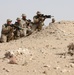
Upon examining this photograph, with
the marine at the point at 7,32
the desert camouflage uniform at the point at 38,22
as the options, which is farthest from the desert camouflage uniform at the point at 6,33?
the desert camouflage uniform at the point at 38,22

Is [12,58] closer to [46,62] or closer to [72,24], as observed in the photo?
[46,62]

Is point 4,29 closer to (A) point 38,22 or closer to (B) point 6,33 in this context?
(B) point 6,33

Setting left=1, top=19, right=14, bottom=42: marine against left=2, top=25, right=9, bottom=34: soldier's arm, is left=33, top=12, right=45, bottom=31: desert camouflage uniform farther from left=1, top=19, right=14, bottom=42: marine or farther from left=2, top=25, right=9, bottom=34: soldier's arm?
left=2, top=25, right=9, bottom=34: soldier's arm

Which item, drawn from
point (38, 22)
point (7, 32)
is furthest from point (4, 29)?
point (38, 22)

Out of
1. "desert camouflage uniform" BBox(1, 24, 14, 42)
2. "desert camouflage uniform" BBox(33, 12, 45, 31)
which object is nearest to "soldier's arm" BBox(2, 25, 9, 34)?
"desert camouflage uniform" BBox(1, 24, 14, 42)

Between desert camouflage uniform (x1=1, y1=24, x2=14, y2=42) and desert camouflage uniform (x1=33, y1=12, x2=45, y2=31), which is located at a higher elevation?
desert camouflage uniform (x1=33, y1=12, x2=45, y2=31)

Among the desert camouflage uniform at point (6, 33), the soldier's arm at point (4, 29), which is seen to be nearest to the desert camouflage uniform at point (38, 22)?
the desert camouflage uniform at point (6, 33)

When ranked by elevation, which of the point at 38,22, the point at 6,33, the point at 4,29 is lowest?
the point at 6,33

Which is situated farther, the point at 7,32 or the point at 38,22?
the point at 38,22

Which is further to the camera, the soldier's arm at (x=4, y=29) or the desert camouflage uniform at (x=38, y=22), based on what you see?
the desert camouflage uniform at (x=38, y=22)

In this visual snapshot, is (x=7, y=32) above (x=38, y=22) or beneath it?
beneath

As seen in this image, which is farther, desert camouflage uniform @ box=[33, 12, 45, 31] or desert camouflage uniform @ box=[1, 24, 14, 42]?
desert camouflage uniform @ box=[33, 12, 45, 31]

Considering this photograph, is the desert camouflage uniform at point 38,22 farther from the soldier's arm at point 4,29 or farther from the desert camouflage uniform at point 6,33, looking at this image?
the soldier's arm at point 4,29

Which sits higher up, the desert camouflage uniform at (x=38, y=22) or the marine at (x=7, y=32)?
the desert camouflage uniform at (x=38, y=22)
